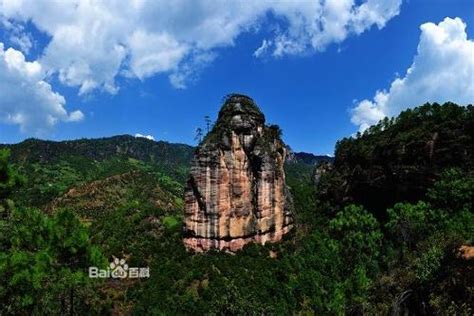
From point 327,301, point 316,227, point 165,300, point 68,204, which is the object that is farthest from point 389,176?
point 68,204

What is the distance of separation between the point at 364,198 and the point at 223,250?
27.4 metres

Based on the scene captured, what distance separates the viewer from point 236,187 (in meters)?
83.4

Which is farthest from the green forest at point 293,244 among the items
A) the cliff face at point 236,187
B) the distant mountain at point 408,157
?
the cliff face at point 236,187

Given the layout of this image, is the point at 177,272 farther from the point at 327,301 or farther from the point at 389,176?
the point at 389,176

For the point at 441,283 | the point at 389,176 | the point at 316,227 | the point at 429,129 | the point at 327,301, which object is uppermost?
the point at 429,129

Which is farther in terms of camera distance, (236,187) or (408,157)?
(236,187)

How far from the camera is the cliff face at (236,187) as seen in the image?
268 ft

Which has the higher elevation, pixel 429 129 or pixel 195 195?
pixel 429 129

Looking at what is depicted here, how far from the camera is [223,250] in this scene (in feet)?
266
